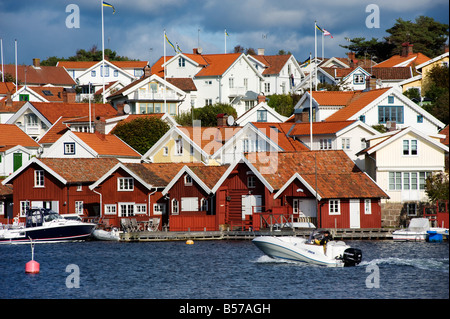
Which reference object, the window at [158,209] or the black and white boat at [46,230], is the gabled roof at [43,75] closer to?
the window at [158,209]

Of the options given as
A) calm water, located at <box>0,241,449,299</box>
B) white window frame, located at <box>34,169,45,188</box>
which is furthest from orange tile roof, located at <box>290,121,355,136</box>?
white window frame, located at <box>34,169,45,188</box>

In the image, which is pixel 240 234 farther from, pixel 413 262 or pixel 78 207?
pixel 413 262

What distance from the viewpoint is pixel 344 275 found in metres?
42.1

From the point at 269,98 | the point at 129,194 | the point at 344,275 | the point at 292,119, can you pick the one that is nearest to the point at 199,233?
the point at 129,194

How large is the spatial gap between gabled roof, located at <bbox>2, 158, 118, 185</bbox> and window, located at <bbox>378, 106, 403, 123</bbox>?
24.5 m

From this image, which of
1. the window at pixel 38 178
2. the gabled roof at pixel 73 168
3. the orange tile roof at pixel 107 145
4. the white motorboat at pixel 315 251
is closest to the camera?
the white motorboat at pixel 315 251

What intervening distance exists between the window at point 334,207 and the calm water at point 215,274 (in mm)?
3785

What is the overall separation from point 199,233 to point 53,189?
13.6 meters

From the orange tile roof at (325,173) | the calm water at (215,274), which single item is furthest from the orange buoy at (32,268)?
the orange tile roof at (325,173)

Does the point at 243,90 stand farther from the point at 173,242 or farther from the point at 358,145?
the point at 173,242

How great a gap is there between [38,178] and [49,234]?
25.4 ft

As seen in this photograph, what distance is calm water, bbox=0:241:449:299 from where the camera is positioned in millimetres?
37906

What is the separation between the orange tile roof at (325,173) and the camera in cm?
5928

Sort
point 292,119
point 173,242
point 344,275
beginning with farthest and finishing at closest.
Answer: point 292,119
point 173,242
point 344,275
